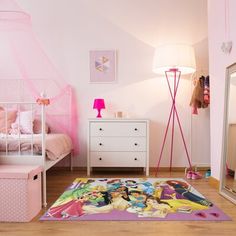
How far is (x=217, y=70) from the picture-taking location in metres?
2.88

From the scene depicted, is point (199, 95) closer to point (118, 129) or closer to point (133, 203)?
point (118, 129)

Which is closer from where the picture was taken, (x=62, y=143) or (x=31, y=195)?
(x=31, y=195)

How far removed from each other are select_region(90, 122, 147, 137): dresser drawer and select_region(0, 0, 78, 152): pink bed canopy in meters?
0.53

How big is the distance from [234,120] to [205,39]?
6.05 feet

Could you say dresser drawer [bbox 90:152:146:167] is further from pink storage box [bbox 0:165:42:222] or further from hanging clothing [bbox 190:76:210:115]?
pink storage box [bbox 0:165:42:222]

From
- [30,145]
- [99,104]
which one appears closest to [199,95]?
[99,104]

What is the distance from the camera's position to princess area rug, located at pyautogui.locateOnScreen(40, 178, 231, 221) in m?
2.09

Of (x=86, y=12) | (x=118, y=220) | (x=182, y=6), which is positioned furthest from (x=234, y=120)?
(x=86, y=12)

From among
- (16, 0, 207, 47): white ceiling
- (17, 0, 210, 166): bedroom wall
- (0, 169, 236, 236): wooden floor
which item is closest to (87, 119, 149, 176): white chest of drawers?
(17, 0, 210, 166): bedroom wall

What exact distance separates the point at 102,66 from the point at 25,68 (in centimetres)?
116

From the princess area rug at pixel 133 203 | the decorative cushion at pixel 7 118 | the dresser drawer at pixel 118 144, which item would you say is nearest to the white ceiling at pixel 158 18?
the dresser drawer at pixel 118 144

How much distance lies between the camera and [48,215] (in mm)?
2115

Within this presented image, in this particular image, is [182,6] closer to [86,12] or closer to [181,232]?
[86,12]

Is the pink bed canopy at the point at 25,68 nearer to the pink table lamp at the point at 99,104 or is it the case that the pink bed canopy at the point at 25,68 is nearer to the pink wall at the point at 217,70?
the pink table lamp at the point at 99,104
